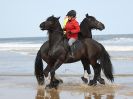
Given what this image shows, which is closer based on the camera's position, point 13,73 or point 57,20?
point 57,20

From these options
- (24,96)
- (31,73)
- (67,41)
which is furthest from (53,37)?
(31,73)

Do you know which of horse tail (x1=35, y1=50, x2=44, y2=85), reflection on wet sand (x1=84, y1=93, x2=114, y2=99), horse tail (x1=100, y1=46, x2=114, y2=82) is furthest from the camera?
horse tail (x1=100, y1=46, x2=114, y2=82)

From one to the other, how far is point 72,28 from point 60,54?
0.93 m

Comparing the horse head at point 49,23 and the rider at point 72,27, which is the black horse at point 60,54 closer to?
the horse head at point 49,23

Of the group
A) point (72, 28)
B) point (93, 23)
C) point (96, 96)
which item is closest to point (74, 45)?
point (72, 28)

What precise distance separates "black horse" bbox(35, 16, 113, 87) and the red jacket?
0.74ft

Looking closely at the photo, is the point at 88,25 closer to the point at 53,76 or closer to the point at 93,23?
the point at 93,23

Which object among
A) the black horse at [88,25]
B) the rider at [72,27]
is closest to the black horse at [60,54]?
the rider at [72,27]

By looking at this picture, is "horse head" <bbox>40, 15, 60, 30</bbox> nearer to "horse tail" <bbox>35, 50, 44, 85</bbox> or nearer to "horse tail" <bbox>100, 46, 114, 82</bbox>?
"horse tail" <bbox>35, 50, 44, 85</bbox>

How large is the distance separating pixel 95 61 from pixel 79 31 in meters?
1.08

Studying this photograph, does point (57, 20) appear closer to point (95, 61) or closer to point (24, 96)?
point (95, 61)

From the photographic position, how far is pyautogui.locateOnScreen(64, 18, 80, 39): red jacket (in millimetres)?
13805

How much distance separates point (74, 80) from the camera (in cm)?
1551

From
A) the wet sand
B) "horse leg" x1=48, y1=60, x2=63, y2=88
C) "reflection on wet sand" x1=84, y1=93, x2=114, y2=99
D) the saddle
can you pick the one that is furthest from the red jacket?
"reflection on wet sand" x1=84, y1=93, x2=114, y2=99
